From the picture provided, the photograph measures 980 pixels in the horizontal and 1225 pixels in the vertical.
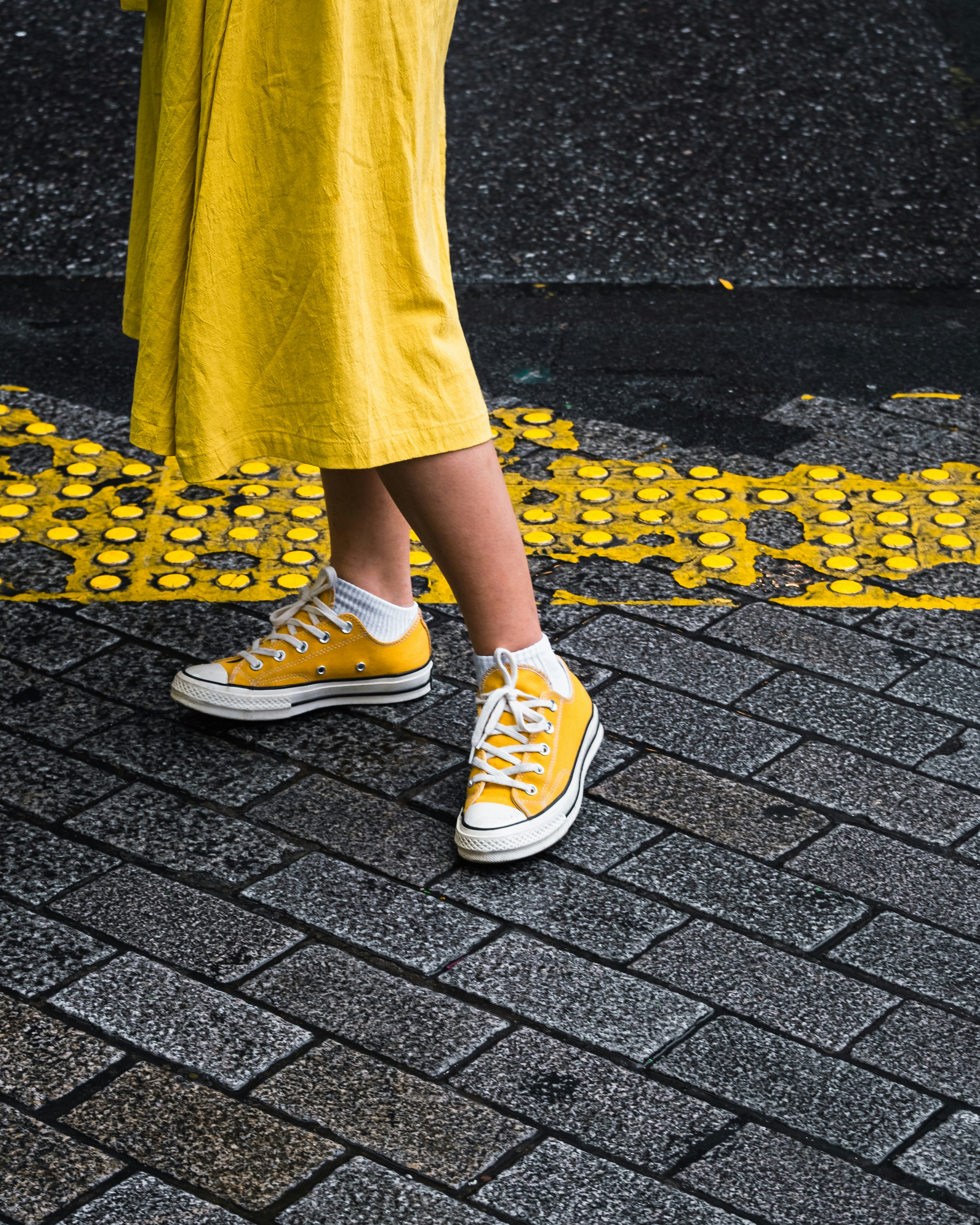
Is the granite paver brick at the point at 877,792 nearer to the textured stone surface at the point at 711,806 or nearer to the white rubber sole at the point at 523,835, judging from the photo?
the textured stone surface at the point at 711,806

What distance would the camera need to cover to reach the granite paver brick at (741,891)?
2209 millimetres

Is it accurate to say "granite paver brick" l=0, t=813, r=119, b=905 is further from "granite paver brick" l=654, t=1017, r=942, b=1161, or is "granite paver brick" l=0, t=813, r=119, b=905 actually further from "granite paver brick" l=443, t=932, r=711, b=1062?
"granite paver brick" l=654, t=1017, r=942, b=1161

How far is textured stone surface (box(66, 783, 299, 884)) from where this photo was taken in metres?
2.32

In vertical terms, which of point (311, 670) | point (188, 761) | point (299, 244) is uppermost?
point (299, 244)

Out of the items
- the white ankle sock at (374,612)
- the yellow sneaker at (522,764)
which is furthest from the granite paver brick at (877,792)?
the white ankle sock at (374,612)

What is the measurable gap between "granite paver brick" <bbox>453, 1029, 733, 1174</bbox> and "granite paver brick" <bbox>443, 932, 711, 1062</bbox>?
0.04 metres

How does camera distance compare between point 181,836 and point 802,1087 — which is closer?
point 802,1087

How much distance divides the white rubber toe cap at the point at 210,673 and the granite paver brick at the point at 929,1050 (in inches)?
47.7

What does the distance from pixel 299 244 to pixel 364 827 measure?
89cm

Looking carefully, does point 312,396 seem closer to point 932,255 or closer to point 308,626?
point 308,626

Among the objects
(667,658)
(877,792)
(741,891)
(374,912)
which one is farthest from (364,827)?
(877,792)

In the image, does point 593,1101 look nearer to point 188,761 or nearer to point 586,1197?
point 586,1197

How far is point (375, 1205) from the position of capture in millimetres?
1764

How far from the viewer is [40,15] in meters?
6.49
